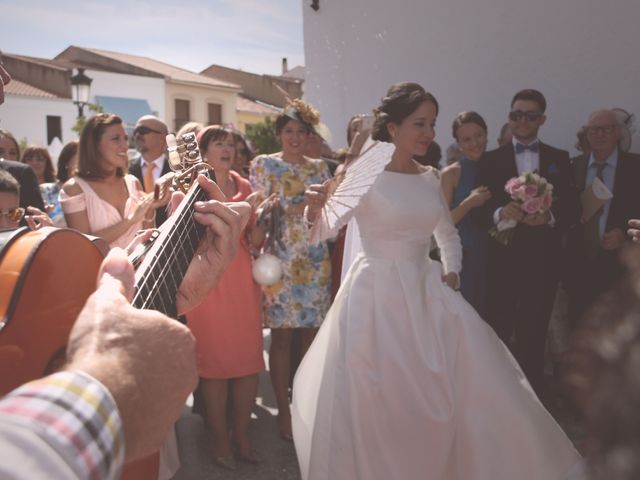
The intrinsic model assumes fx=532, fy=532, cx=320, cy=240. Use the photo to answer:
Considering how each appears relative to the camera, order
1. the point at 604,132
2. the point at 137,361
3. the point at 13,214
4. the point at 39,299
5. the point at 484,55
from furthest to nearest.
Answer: the point at 484,55 < the point at 604,132 < the point at 13,214 < the point at 39,299 < the point at 137,361

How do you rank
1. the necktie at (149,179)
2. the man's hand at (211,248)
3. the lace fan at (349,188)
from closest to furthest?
1. the man's hand at (211,248)
2. the lace fan at (349,188)
3. the necktie at (149,179)

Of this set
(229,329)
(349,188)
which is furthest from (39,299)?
(229,329)

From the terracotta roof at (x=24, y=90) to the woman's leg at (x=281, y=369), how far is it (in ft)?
96.0

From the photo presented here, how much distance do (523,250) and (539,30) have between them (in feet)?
8.41

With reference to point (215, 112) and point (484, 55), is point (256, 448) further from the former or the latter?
point (215, 112)

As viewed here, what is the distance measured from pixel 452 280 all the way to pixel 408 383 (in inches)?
33.5

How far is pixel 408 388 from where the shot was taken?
8.82 feet

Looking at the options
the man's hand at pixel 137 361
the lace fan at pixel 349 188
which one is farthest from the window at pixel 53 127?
the man's hand at pixel 137 361

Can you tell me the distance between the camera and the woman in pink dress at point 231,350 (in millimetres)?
3533

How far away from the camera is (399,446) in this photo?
2.58 m

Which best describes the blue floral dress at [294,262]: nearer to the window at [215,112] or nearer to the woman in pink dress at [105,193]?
the woman in pink dress at [105,193]

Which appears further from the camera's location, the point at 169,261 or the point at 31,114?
the point at 31,114

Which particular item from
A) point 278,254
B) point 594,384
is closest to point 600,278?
point 278,254

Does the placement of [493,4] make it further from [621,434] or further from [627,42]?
[621,434]
